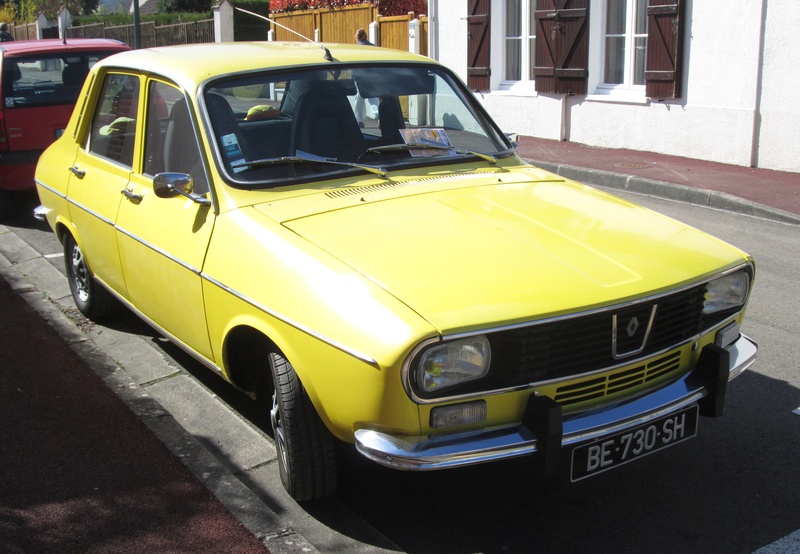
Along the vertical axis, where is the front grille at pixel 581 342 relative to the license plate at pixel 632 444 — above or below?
above

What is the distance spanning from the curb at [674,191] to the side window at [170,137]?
6662 millimetres

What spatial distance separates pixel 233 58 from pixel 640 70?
1035 centimetres

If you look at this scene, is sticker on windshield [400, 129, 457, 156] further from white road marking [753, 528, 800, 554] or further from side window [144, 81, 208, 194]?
white road marking [753, 528, 800, 554]

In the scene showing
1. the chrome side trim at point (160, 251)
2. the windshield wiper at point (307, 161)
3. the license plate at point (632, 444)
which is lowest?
the license plate at point (632, 444)

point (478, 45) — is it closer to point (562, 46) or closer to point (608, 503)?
point (562, 46)

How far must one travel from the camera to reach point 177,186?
13.9ft

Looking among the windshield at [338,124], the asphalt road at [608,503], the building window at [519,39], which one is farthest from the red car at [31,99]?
the building window at [519,39]

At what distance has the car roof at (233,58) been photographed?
15.2ft

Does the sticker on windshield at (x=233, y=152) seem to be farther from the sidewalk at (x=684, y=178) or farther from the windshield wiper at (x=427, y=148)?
the sidewalk at (x=684, y=178)

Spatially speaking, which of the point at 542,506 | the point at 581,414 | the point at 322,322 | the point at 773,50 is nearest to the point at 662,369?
the point at 581,414

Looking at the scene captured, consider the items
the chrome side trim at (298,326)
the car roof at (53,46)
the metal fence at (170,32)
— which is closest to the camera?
the chrome side trim at (298,326)

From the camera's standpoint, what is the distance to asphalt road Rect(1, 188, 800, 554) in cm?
356

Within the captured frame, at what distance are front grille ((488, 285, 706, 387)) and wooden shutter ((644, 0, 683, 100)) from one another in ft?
32.6

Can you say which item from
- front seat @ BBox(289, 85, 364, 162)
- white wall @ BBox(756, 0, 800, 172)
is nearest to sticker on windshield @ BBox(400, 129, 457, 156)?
front seat @ BBox(289, 85, 364, 162)
